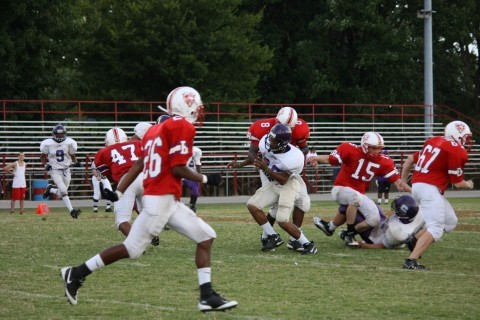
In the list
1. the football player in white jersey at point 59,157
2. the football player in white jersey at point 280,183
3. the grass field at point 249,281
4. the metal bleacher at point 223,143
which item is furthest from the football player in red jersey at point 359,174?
the metal bleacher at point 223,143

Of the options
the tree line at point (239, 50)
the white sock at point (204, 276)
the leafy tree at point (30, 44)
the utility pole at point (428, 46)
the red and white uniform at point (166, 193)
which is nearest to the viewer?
the white sock at point (204, 276)

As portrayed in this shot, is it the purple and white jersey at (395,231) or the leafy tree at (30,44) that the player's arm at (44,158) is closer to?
the purple and white jersey at (395,231)

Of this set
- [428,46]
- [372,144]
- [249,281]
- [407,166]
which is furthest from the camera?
[428,46]

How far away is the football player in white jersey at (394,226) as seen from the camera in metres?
12.2

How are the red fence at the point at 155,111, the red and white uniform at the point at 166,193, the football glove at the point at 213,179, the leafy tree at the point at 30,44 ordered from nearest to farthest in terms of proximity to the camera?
Result: the red and white uniform at the point at 166,193 → the football glove at the point at 213,179 → the leafy tree at the point at 30,44 → the red fence at the point at 155,111

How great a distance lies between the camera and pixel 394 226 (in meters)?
12.5

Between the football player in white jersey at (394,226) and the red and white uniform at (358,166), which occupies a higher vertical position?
the red and white uniform at (358,166)

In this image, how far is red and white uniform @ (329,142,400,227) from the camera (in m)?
12.9

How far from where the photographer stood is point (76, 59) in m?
38.7

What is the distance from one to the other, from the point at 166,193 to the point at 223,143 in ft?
82.5

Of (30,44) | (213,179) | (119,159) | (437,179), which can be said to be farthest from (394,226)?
(30,44)

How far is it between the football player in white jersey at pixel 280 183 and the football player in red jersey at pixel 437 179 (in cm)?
172

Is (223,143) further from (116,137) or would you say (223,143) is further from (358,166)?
(358,166)

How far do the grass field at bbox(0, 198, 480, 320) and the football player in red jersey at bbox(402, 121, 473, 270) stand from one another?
1.25 ft
